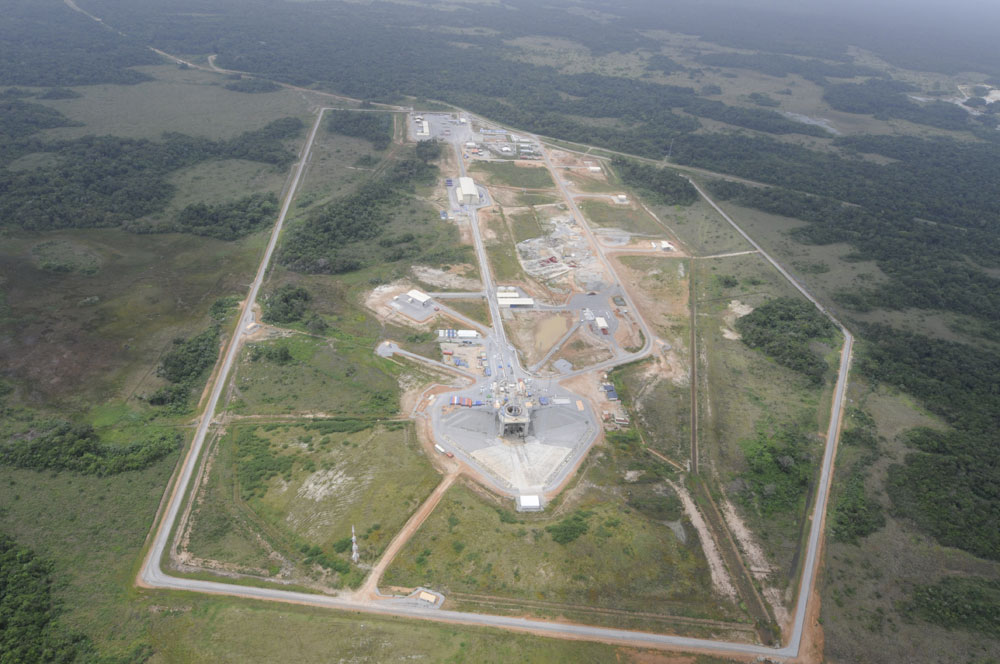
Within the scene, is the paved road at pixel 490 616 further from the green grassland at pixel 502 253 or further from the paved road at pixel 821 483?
the green grassland at pixel 502 253

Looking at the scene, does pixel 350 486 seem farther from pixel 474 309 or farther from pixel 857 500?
pixel 857 500

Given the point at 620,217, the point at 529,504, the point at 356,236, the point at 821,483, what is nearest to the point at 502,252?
the point at 356,236

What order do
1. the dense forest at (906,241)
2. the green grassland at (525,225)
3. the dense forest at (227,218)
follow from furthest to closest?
the green grassland at (525,225) < the dense forest at (227,218) < the dense forest at (906,241)

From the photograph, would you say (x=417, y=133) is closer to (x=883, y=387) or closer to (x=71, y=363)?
(x=71, y=363)

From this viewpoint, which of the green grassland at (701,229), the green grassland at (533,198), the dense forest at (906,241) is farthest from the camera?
the green grassland at (533,198)

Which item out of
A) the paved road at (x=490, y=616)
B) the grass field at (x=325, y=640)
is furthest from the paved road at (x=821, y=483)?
the grass field at (x=325, y=640)

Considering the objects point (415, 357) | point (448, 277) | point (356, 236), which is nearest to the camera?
point (415, 357)

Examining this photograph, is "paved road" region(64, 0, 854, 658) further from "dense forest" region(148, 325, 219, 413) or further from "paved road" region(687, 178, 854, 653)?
"dense forest" region(148, 325, 219, 413)
